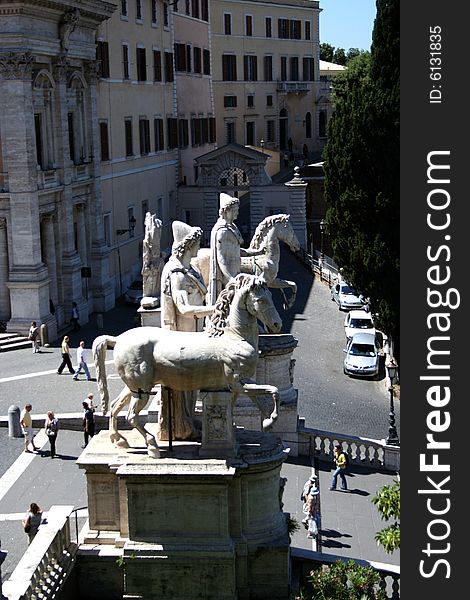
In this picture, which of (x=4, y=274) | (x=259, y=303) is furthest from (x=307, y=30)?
(x=259, y=303)

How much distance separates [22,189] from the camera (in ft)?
100

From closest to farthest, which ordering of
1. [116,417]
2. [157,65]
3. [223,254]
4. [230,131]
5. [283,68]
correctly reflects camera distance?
[116,417], [223,254], [157,65], [230,131], [283,68]

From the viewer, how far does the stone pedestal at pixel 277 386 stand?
68.9 feet

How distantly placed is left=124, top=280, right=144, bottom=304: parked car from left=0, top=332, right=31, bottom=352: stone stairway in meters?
6.49

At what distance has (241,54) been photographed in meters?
65.6

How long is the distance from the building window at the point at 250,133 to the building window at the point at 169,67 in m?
20.3

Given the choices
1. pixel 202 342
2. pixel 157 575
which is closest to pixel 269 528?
pixel 157 575

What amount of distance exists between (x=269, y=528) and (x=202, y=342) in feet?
8.02

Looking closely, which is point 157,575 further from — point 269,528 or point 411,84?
point 411,84

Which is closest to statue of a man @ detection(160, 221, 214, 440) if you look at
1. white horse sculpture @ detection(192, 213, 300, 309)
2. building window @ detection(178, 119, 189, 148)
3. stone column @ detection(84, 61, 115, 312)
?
white horse sculpture @ detection(192, 213, 300, 309)

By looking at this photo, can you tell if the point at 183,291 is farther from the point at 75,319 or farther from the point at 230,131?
the point at 230,131

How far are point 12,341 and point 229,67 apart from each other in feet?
124

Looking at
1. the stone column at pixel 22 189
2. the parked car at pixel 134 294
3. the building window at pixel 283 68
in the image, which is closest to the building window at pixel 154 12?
the parked car at pixel 134 294

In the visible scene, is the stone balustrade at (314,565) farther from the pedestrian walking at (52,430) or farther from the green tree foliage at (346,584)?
the pedestrian walking at (52,430)
